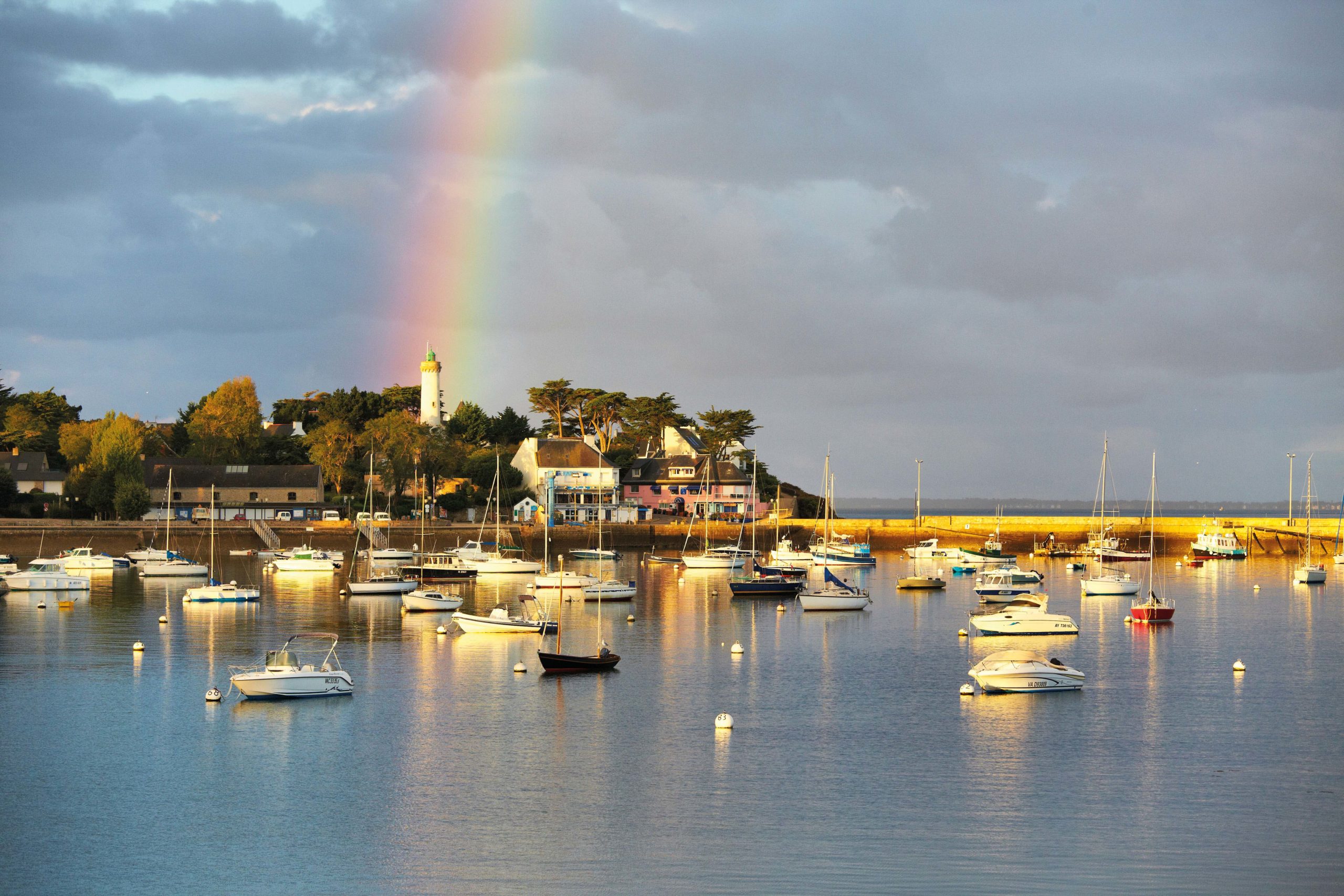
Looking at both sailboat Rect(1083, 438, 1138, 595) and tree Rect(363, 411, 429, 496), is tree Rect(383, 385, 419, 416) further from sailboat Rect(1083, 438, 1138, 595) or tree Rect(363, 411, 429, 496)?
sailboat Rect(1083, 438, 1138, 595)

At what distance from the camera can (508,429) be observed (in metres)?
156

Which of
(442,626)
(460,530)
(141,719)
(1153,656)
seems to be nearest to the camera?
(141,719)

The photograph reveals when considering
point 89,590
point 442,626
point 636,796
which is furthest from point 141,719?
point 89,590

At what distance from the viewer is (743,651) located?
2178 inches

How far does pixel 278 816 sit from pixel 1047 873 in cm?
1668

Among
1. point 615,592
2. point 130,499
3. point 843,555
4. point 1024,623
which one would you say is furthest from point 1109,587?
point 130,499

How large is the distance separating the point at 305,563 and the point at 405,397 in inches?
2699

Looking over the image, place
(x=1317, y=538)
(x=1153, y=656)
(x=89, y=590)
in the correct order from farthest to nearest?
(x=1317, y=538) < (x=89, y=590) < (x=1153, y=656)

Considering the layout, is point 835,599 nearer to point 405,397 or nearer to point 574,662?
point 574,662

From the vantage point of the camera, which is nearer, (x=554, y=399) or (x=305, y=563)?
(x=305, y=563)

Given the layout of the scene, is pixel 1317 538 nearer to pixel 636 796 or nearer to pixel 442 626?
pixel 442 626

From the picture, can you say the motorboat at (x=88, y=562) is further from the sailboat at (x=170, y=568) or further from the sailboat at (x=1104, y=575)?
the sailboat at (x=1104, y=575)

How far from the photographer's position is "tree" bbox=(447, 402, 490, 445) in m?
151

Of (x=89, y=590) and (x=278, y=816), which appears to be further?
(x=89, y=590)
